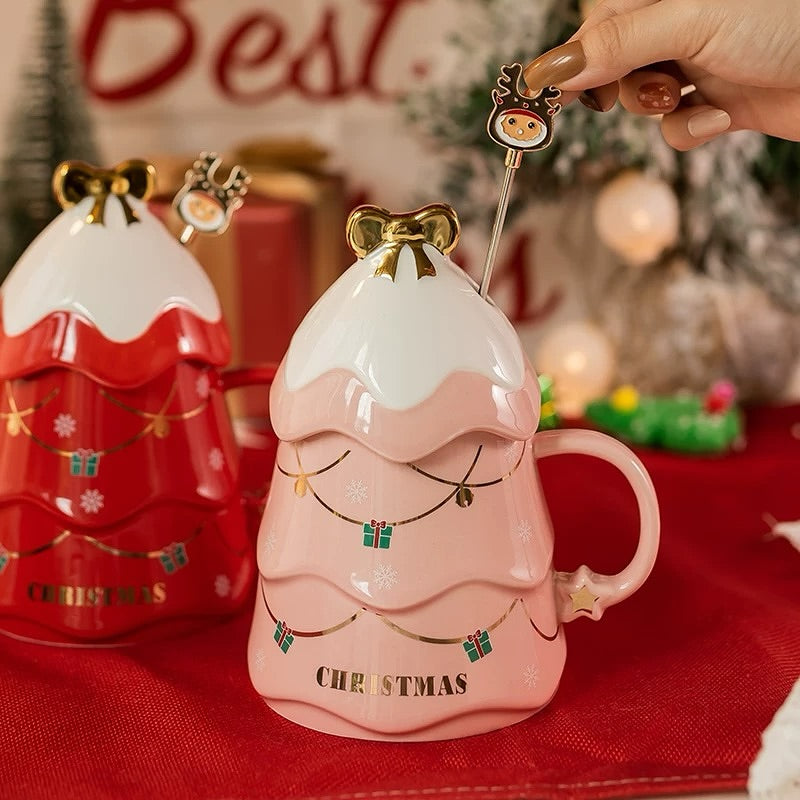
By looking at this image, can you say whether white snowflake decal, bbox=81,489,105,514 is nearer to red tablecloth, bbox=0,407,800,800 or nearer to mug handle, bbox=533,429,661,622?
red tablecloth, bbox=0,407,800,800

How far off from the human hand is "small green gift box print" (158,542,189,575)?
0.32m

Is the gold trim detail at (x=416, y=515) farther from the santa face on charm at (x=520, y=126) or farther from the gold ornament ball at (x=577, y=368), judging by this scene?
the gold ornament ball at (x=577, y=368)

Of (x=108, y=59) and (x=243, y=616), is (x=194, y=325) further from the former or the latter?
(x=108, y=59)

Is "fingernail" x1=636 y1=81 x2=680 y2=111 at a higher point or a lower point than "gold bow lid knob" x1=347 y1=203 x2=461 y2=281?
higher

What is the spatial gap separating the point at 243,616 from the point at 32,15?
4.59 feet

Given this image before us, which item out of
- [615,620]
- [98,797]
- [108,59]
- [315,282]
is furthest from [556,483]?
[108,59]

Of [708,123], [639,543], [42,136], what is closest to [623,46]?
[708,123]

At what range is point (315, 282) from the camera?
164cm

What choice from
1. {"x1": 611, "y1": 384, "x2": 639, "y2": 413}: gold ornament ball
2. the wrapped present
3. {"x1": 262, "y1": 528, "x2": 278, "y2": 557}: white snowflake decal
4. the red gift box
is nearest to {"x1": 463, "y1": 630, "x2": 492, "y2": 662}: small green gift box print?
{"x1": 262, "y1": 528, "x2": 278, "y2": 557}: white snowflake decal

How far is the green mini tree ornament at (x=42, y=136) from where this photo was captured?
158cm

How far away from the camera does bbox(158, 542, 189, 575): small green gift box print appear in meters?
0.64

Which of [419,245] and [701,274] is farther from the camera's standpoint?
[701,274]

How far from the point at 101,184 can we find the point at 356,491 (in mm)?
240

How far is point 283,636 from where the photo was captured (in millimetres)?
557
